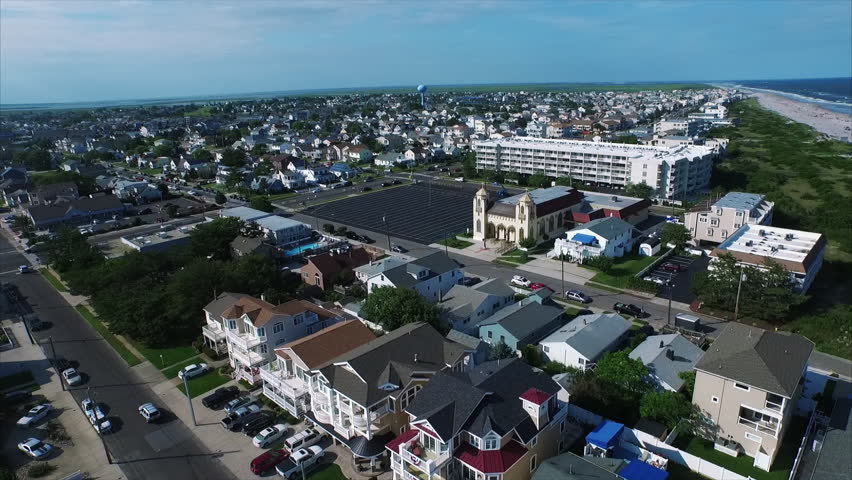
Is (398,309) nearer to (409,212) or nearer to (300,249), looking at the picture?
(300,249)

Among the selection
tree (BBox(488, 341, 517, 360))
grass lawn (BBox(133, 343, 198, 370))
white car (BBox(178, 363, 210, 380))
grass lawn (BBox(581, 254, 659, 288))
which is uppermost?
tree (BBox(488, 341, 517, 360))

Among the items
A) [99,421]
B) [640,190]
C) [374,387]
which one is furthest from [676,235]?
[99,421]

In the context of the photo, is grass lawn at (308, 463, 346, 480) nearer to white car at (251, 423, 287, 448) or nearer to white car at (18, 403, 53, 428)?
white car at (251, 423, 287, 448)

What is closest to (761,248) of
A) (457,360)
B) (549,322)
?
(549,322)

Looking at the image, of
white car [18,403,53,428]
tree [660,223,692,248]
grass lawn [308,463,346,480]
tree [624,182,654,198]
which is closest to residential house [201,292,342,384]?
grass lawn [308,463,346,480]

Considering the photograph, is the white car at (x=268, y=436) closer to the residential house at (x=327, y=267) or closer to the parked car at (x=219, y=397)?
the parked car at (x=219, y=397)

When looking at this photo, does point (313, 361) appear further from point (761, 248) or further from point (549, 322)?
point (761, 248)

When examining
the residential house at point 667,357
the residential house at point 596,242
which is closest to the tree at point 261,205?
the residential house at point 596,242

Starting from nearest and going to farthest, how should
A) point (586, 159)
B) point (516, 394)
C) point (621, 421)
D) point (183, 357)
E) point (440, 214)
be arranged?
point (516, 394) < point (621, 421) < point (183, 357) < point (440, 214) < point (586, 159)
